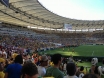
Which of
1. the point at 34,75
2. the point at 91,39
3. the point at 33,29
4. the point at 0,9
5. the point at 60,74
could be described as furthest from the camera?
the point at 91,39

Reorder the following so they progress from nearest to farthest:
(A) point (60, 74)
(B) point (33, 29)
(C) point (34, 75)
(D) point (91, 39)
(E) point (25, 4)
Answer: (C) point (34, 75), (A) point (60, 74), (E) point (25, 4), (B) point (33, 29), (D) point (91, 39)

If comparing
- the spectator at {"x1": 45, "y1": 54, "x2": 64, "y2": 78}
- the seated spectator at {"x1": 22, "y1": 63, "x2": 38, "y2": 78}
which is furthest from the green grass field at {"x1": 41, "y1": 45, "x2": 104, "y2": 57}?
the seated spectator at {"x1": 22, "y1": 63, "x2": 38, "y2": 78}

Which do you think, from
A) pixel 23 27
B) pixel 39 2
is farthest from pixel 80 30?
pixel 39 2

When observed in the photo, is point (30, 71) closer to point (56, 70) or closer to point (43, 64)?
point (56, 70)

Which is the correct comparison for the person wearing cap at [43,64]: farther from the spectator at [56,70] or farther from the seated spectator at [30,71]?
the seated spectator at [30,71]

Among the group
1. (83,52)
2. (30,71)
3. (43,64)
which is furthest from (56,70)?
(83,52)

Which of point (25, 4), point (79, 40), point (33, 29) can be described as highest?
point (25, 4)

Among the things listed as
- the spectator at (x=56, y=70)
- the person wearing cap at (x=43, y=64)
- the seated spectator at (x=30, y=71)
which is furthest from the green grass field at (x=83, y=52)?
the seated spectator at (x=30, y=71)

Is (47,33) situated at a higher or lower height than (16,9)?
lower

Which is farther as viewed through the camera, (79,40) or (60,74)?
(79,40)

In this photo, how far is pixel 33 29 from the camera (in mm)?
68750

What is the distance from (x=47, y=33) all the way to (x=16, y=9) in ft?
142

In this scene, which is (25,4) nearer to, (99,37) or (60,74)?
(60,74)

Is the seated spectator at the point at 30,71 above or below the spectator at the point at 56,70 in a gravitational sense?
above
